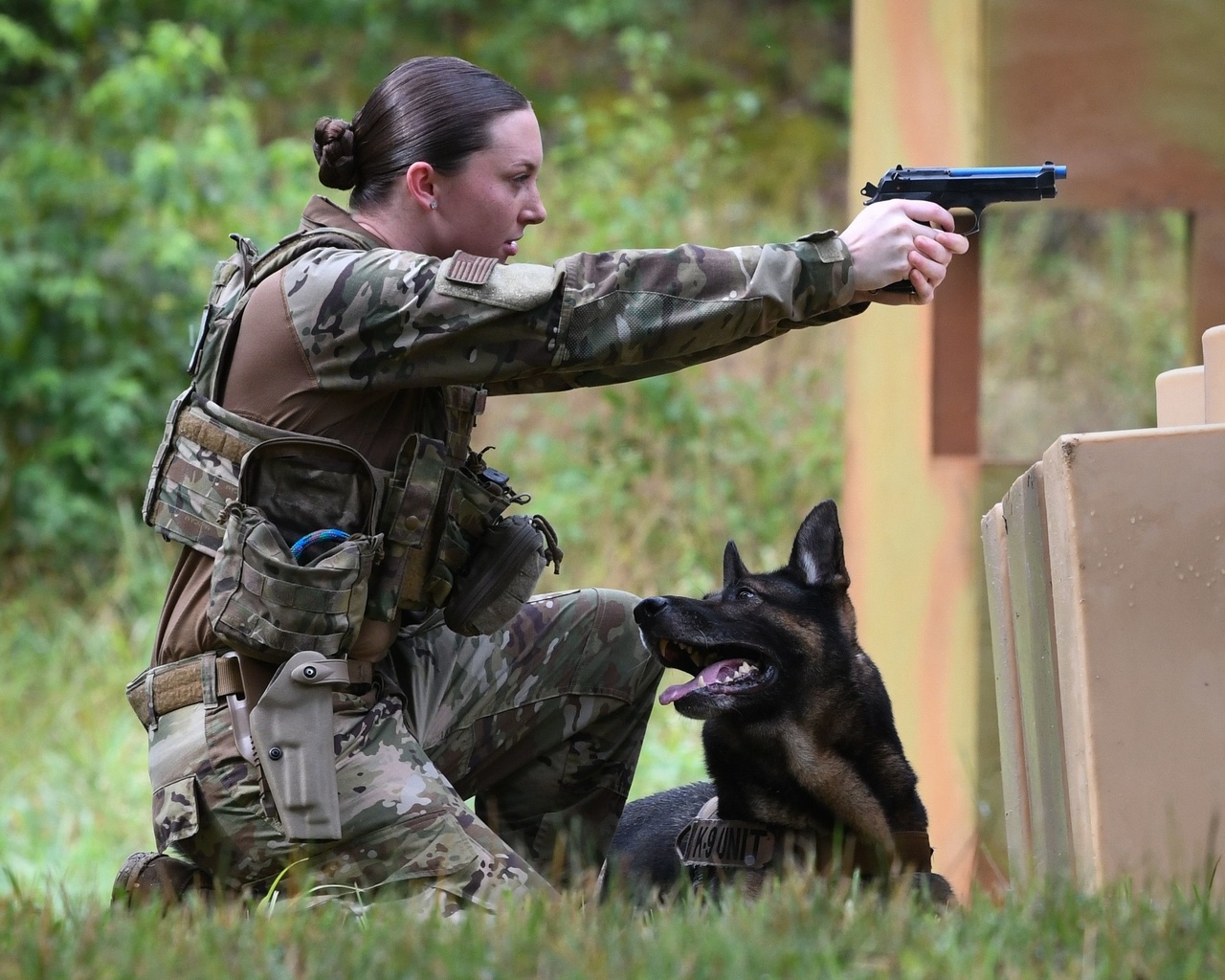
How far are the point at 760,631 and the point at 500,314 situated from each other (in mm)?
1115

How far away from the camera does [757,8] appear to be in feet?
49.3

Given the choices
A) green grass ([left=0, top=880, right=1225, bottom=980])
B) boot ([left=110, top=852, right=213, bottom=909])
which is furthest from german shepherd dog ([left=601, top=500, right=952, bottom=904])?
green grass ([left=0, top=880, right=1225, bottom=980])

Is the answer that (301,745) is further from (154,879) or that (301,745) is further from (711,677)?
(711,677)

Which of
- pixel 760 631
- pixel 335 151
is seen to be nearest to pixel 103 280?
pixel 335 151

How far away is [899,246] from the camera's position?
2.99m

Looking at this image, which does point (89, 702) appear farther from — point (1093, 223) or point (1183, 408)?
point (1093, 223)

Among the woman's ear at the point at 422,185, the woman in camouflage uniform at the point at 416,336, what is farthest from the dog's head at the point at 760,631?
the woman's ear at the point at 422,185

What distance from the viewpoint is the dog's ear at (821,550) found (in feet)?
11.9

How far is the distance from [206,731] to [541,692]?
89 cm

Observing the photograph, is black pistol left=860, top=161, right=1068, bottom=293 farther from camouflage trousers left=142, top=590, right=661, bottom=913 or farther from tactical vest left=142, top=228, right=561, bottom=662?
camouflage trousers left=142, top=590, right=661, bottom=913

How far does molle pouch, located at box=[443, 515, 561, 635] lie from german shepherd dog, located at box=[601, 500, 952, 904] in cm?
30

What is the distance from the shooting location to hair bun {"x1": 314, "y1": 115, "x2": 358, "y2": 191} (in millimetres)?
3312

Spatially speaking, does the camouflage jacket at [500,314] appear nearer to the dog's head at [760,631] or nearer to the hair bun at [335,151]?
the hair bun at [335,151]

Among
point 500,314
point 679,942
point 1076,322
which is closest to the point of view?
point 679,942
